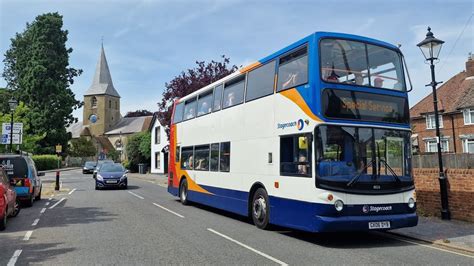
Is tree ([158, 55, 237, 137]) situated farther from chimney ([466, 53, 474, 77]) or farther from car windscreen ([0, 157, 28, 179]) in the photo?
chimney ([466, 53, 474, 77])

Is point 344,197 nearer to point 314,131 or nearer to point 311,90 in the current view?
point 314,131

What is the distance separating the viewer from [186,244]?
7.89m

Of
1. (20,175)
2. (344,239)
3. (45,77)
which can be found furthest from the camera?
(45,77)

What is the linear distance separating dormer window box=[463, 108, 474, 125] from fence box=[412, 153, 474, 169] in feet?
87.4

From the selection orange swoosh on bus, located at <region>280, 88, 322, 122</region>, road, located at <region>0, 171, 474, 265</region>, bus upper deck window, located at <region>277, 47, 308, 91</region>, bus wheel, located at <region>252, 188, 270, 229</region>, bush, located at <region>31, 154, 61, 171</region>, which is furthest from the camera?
bush, located at <region>31, 154, 61, 171</region>

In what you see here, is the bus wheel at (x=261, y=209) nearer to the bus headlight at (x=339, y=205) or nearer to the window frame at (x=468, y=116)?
the bus headlight at (x=339, y=205)

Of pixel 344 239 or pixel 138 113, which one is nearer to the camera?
pixel 344 239

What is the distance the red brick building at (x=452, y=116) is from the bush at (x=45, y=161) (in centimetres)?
4608

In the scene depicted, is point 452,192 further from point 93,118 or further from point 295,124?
point 93,118

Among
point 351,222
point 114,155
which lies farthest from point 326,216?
point 114,155

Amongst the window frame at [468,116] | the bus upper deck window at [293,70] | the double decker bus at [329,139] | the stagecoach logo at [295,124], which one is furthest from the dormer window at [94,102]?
the stagecoach logo at [295,124]

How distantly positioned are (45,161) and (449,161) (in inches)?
2179

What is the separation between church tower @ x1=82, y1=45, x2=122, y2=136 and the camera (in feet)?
337

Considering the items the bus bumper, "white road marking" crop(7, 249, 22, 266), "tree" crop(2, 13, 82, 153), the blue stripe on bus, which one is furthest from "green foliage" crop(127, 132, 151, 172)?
the bus bumper
